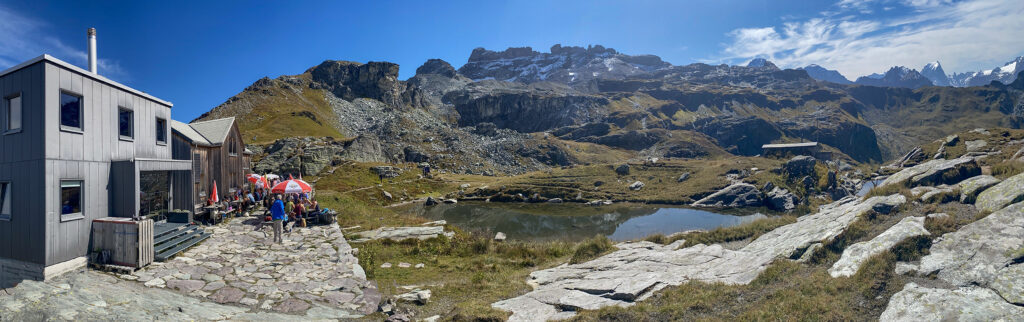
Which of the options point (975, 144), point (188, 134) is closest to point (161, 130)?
point (188, 134)

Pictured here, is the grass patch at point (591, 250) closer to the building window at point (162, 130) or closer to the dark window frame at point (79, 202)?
the dark window frame at point (79, 202)

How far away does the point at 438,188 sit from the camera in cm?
7075

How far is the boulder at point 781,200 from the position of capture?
57.6 m

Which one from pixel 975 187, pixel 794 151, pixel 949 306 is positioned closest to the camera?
pixel 949 306

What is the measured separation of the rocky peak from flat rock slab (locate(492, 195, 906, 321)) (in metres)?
183

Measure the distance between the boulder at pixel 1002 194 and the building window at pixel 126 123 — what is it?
2536 cm

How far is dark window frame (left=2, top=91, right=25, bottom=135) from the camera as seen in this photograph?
11.3 metres

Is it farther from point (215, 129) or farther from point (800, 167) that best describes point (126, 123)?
point (800, 167)

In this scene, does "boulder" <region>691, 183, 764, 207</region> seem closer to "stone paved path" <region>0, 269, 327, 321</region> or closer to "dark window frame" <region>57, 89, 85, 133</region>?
"stone paved path" <region>0, 269, 327, 321</region>

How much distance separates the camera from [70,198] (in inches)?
472

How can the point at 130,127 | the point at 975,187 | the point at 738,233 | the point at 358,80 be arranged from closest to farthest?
1. the point at 975,187
2. the point at 130,127
3. the point at 738,233
4. the point at 358,80

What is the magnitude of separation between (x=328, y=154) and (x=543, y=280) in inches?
2649

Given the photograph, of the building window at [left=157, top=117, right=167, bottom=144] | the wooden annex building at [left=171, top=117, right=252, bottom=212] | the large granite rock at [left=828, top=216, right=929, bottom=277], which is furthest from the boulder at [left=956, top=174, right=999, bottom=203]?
the wooden annex building at [left=171, top=117, right=252, bottom=212]

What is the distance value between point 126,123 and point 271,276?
872cm
